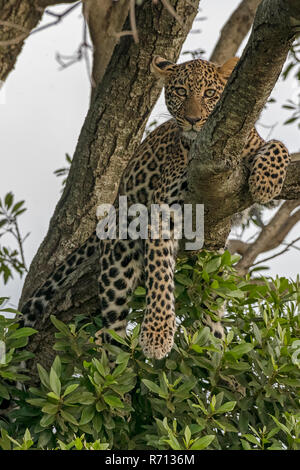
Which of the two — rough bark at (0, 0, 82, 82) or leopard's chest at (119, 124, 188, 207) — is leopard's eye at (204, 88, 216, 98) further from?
rough bark at (0, 0, 82, 82)

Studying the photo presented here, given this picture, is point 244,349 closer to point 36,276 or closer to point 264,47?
point 264,47

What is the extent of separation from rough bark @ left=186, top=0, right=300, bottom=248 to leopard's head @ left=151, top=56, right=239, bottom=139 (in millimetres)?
774

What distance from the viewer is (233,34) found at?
9.38 m

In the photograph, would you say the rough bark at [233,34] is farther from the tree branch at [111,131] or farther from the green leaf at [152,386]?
the green leaf at [152,386]

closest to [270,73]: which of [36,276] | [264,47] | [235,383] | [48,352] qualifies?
[264,47]

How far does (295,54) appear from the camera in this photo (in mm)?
8211

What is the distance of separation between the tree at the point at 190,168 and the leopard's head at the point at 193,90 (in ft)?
1.29

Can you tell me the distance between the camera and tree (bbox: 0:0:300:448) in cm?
470

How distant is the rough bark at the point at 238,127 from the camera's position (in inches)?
176

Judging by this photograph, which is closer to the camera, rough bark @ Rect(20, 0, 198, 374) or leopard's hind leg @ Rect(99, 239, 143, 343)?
leopard's hind leg @ Rect(99, 239, 143, 343)

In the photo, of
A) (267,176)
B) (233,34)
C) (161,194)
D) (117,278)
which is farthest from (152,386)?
(233,34)

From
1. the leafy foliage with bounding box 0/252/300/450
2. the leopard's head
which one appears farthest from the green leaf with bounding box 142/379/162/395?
the leopard's head

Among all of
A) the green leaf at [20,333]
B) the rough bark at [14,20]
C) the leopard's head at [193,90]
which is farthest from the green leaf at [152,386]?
the rough bark at [14,20]
